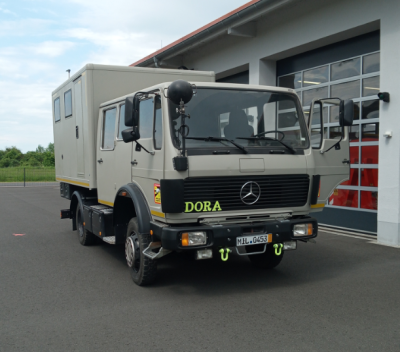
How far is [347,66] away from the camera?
968 cm

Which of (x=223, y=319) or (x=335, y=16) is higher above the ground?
(x=335, y=16)

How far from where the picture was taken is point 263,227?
533 cm

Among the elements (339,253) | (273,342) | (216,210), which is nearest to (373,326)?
(273,342)

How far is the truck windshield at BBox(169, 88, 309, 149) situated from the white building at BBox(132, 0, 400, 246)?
10.2 feet

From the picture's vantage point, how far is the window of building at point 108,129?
672cm

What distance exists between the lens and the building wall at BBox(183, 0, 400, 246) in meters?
8.04

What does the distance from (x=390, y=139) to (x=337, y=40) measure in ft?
9.34

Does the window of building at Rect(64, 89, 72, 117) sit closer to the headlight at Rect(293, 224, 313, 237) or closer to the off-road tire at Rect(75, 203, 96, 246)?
the off-road tire at Rect(75, 203, 96, 246)

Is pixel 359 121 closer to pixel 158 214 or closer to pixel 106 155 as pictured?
pixel 106 155

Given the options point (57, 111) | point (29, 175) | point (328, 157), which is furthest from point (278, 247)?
point (29, 175)

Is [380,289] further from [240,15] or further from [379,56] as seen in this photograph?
[240,15]

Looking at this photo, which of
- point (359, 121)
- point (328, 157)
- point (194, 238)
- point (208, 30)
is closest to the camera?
point (194, 238)

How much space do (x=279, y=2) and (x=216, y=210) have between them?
245 inches

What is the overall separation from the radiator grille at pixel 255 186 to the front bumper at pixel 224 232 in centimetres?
23
